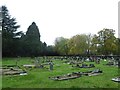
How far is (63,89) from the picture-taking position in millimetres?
15234

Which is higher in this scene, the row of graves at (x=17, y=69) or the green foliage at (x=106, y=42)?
the green foliage at (x=106, y=42)

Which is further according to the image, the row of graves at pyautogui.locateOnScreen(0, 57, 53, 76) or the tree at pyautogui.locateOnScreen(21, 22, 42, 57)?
the tree at pyautogui.locateOnScreen(21, 22, 42, 57)

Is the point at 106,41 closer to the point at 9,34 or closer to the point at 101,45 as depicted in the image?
the point at 101,45

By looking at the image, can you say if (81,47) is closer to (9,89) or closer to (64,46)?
(64,46)

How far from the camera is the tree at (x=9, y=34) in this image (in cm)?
5880

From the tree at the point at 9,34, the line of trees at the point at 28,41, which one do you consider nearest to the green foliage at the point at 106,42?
the line of trees at the point at 28,41

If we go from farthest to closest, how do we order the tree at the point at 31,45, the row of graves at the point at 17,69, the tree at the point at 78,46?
the tree at the point at 78,46
the tree at the point at 31,45
the row of graves at the point at 17,69

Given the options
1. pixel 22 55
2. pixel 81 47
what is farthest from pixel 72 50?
pixel 22 55

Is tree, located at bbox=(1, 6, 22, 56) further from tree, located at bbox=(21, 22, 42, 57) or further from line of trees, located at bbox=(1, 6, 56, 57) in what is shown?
tree, located at bbox=(21, 22, 42, 57)

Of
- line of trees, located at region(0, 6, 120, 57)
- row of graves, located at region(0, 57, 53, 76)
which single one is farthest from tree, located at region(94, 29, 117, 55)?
row of graves, located at region(0, 57, 53, 76)

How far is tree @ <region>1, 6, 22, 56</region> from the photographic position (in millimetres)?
58800

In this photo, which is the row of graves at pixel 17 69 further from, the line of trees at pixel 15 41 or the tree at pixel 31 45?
the tree at pixel 31 45

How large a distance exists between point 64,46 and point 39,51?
830 inches

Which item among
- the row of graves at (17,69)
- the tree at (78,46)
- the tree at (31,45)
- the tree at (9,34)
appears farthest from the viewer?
the tree at (78,46)
